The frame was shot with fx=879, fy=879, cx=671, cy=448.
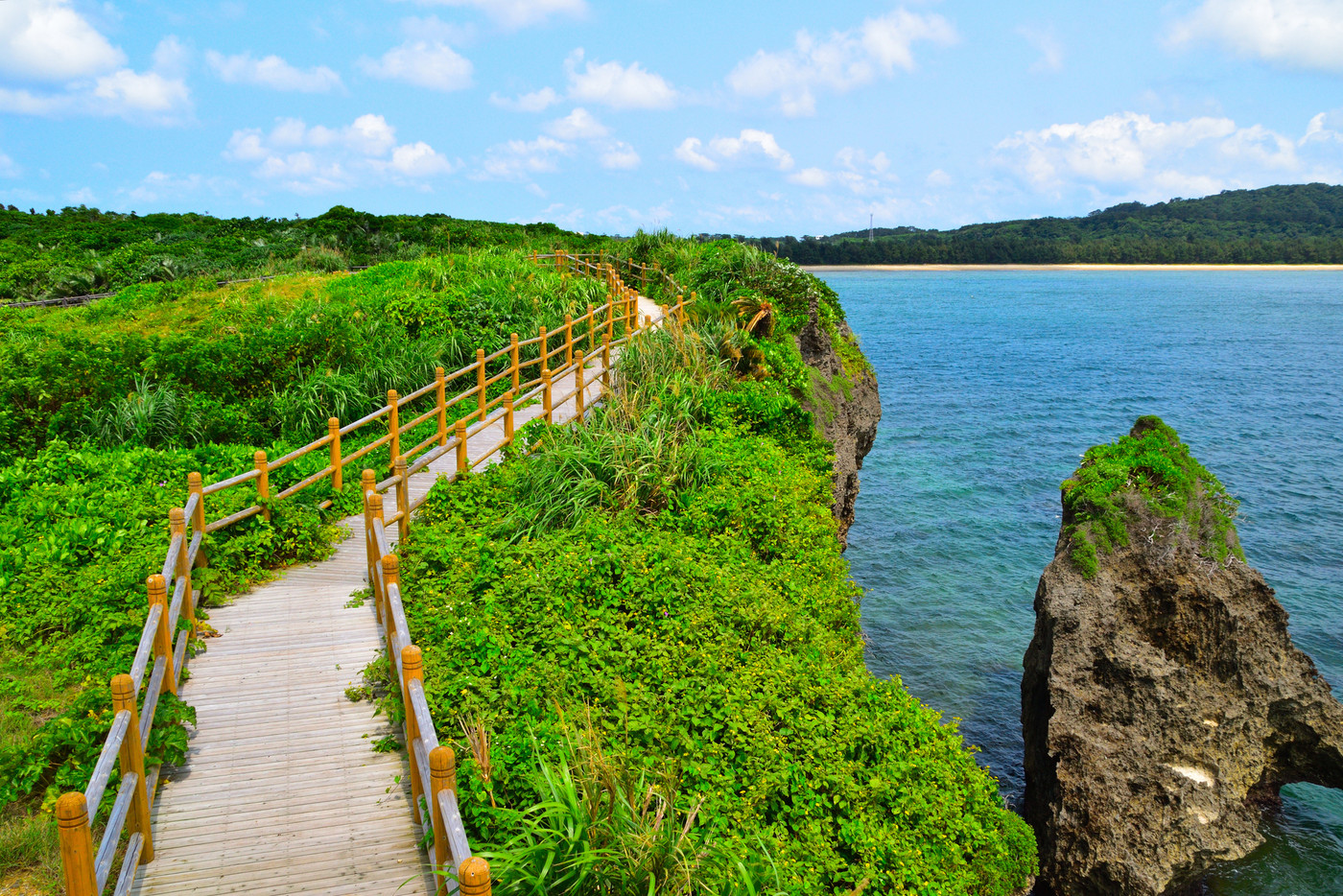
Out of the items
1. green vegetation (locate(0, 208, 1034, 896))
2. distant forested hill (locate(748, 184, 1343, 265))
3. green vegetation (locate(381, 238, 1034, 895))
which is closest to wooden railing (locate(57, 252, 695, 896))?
green vegetation (locate(0, 208, 1034, 896))

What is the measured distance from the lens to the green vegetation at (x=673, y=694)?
5305 millimetres

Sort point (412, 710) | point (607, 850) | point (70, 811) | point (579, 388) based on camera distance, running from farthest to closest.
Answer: point (579, 388)
point (412, 710)
point (607, 850)
point (70, 811)

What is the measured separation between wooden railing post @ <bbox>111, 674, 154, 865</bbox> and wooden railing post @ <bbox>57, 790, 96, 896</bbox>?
40.7 inches

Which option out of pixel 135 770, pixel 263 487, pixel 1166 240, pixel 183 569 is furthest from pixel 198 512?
pixel 1166 240

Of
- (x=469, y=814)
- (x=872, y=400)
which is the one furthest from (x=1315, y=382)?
(x=469, y=814)

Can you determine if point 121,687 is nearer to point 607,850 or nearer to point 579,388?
point 607,850

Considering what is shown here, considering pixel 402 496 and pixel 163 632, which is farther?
pixel 402 496

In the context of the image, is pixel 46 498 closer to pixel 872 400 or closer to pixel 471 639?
pixel 471 639

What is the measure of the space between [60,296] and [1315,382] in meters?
61.0

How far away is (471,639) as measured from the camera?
7156mm

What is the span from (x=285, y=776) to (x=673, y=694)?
2.88 metres

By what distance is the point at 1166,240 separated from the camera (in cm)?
15888

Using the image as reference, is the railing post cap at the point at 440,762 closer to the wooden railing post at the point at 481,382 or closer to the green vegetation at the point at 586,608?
the green vegetation at the point at 586,608

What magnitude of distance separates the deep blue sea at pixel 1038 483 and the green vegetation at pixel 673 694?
6.80 metres
